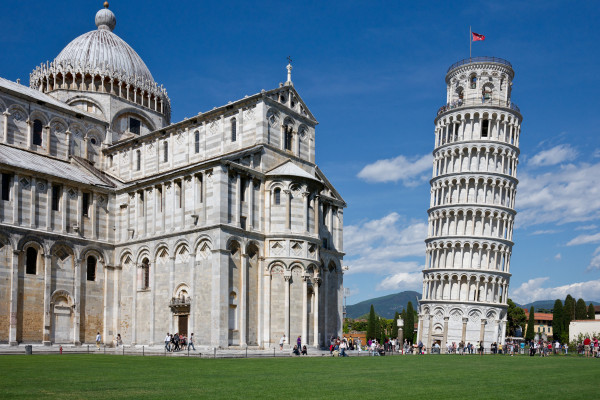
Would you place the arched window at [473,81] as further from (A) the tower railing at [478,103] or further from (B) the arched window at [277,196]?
(B) the arched window at [277,196]

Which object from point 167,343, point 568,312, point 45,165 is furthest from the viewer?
point 568,312

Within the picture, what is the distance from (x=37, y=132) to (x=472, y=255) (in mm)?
53817

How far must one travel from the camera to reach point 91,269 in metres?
47.4

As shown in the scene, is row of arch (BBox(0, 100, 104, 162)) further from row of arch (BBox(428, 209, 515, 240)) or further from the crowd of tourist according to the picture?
row of arch (BBox(428, 209, 515, 240))

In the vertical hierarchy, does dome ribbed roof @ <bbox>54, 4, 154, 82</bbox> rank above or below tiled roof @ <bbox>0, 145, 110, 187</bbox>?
above

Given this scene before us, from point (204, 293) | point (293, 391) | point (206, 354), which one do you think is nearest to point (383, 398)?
point (293, 391)

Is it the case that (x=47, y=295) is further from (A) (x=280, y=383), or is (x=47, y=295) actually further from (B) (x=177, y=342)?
(A) (x=280, y=383)

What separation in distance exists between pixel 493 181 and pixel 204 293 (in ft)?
165

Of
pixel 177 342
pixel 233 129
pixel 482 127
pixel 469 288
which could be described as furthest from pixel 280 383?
pixel 482 127

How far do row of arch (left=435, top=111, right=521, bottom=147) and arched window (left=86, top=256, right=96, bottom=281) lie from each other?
52.3m

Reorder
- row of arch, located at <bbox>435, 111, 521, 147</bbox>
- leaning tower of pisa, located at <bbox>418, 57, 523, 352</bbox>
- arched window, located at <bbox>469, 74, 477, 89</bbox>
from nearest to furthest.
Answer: leaning tower of pisa, located at <bbox>418, 57, 523, 352</bbox> → row of arch, located at <bbox>435, 111, 521, 147</bbox> → arched window, located at <bbox>469, 74, 477, 89</bbox>

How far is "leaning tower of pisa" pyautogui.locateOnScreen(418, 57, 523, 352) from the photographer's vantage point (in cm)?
7744

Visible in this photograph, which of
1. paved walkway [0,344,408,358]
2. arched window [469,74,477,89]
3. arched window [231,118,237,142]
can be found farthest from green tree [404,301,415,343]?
arched window [231,118,237,142]

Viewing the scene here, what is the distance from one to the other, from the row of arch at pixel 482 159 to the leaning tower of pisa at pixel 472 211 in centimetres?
13
